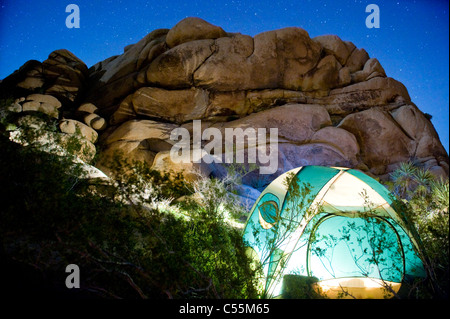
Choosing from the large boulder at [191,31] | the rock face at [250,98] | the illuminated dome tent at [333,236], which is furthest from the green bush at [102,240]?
the large boulder at [191,31]

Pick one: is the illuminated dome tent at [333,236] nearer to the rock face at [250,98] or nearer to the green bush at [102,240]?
the green bush at [102,240]

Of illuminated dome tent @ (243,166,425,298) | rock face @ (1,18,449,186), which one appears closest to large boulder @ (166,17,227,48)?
rock face @ (1,18,449,186)

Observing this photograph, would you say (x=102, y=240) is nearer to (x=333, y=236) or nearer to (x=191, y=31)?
(x=333, y=236)

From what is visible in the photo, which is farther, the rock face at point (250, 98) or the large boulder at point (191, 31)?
the large boulder at point (191, 31)

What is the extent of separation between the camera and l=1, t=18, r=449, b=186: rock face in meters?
18.2

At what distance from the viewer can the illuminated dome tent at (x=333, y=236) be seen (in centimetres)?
503

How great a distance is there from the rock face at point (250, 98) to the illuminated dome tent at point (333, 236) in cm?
1132

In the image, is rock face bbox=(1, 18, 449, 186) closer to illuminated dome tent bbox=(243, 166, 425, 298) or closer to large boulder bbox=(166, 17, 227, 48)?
large boulder bbox=(166, 17, 227, 48)

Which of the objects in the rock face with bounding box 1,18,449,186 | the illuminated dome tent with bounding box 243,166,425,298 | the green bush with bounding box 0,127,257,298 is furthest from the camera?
the rock face with bounding box 1,18,449,186

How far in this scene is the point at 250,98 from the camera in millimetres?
19750

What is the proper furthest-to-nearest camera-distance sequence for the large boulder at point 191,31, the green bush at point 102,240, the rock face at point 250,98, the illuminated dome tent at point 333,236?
the large boulder at point 191,31 < the rock face at point 250,98 < the illuminated dome tent at point 333,236 < the green bush at point 102,240

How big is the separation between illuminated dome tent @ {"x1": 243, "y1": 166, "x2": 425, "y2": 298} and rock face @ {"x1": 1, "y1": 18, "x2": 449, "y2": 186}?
11320mm

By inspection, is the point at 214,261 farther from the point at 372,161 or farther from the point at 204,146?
the point at 372,161

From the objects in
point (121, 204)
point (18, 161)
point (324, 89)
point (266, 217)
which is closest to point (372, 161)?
point (324, 89)
